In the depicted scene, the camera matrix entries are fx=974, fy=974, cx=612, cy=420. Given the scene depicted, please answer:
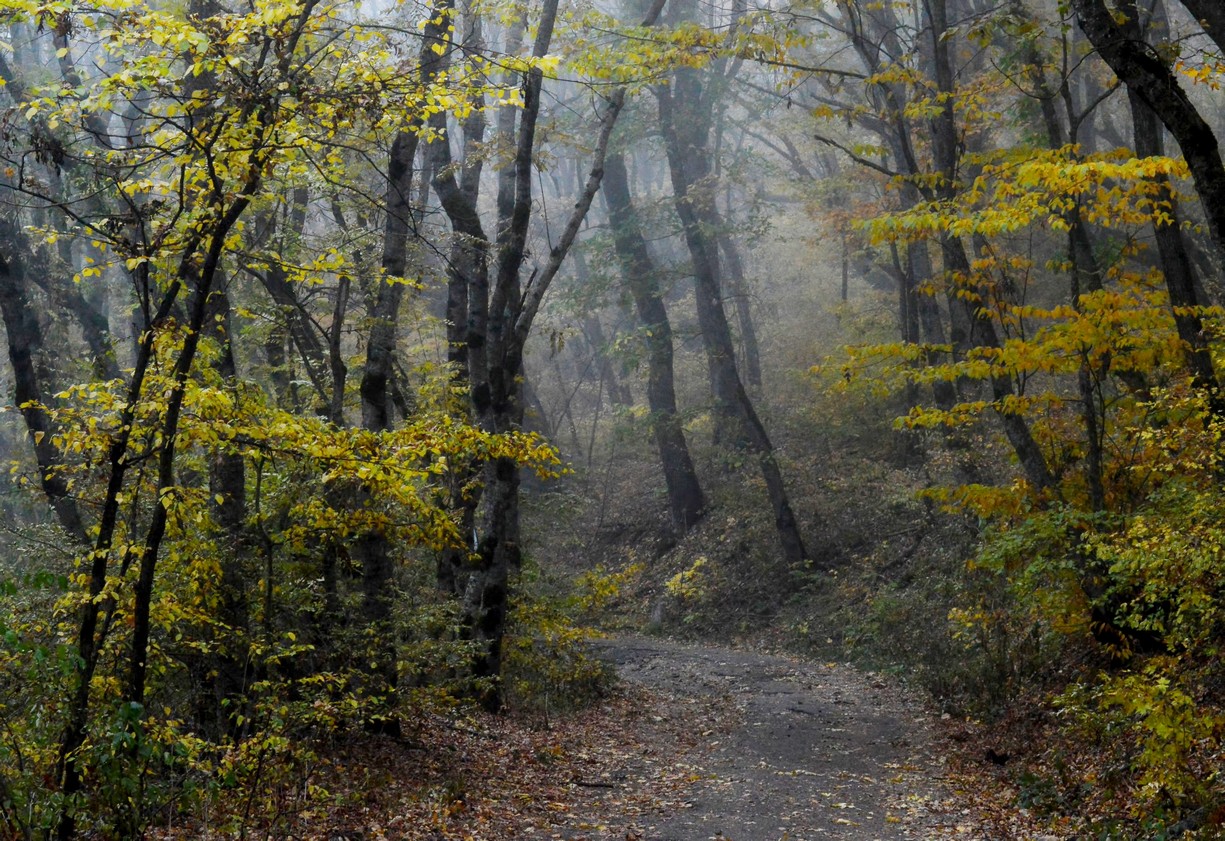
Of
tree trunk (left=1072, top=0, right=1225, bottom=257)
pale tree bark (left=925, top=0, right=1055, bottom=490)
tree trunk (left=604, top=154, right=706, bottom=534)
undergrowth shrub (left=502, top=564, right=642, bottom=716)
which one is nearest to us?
tree trunk (left=1072, top=0, right=1225, bottom=257)

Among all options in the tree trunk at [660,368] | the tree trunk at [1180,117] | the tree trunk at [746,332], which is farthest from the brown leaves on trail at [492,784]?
the tree trunk at [746,332]

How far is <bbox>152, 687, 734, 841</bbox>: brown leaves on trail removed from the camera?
6.53m

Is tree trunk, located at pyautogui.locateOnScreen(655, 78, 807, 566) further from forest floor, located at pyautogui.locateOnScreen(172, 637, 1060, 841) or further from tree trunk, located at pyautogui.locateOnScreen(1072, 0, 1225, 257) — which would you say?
tree trunk, located at pyautogui.locateOnScreen(1072, 0, 1225, 257)

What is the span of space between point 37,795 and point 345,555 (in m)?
3.34

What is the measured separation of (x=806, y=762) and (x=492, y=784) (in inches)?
122

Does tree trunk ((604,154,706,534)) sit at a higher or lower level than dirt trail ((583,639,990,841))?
higher

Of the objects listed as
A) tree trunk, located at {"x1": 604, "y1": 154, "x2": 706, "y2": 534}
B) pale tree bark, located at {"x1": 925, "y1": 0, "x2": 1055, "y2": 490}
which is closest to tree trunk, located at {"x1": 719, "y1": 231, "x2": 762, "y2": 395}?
tree trunk, located at {"x1": 604, "y1": 154, "x2": 706, "y2": 534}

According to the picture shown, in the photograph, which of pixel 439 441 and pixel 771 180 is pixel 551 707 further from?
pixel 771 180

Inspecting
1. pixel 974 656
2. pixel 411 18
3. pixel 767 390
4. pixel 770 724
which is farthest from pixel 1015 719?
pixel 767 390

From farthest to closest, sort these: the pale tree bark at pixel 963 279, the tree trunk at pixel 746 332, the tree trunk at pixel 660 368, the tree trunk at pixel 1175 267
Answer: the tree trunk at pixel 746 332, the tree trunk at pixel 660 368, the pale tree bark at pixel 963 279, the tree trunk at pixel 1175 267

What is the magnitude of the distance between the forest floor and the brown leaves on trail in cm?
2

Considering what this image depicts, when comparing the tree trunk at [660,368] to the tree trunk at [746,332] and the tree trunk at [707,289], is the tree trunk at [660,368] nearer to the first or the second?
the tree trunk at [707,289]

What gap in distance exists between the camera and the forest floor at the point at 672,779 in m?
6.87

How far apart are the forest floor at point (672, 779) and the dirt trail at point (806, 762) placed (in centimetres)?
3
